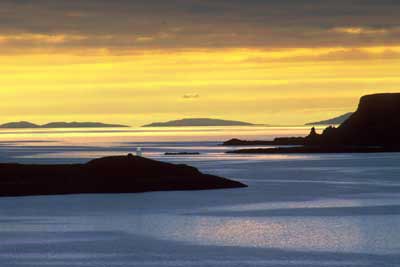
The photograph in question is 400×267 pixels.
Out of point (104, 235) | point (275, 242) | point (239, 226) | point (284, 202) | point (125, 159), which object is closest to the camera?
point (275, 242)

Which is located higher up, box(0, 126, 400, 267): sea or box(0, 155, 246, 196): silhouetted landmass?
box(0, 155, 246, 196): silhouetted landmass

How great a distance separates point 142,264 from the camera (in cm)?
4372

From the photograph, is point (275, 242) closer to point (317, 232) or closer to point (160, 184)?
point (317, 232)

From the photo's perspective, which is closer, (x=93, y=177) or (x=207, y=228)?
(x=207, y=228)

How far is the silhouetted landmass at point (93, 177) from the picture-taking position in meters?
83.8

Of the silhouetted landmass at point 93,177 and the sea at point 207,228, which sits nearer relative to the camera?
the sea at point 207,228

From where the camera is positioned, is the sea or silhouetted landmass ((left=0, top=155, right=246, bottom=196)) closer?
the sea

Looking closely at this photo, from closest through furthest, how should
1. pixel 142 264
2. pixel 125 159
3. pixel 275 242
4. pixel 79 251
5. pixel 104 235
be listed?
1. pixel 142 264
2. pixel 79 251
3. pixel 275 242
4. pixel 104 235
5. pixel 125 159

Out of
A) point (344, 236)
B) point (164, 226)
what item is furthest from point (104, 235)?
point (344, 236)

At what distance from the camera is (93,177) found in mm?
85500

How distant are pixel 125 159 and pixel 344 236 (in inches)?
1412

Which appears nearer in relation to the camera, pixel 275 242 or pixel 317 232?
pixel 275 242

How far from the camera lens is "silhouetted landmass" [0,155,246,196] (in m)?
83.8

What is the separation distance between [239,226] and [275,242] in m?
8.55
